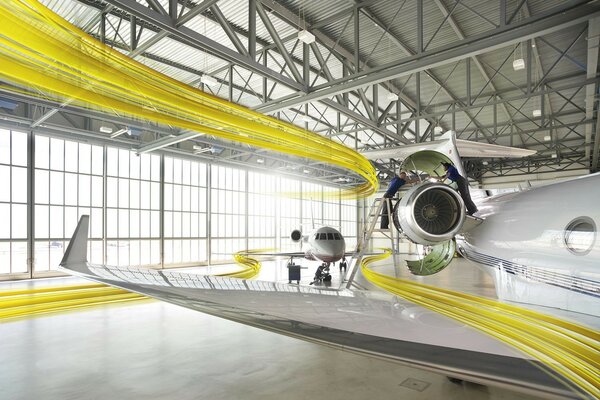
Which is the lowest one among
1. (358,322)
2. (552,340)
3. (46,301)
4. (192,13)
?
(46,301)

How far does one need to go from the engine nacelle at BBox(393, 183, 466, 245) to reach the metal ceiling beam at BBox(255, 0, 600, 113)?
5175 mm

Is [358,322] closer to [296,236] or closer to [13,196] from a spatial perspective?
[296,236]

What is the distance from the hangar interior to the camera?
291 inches

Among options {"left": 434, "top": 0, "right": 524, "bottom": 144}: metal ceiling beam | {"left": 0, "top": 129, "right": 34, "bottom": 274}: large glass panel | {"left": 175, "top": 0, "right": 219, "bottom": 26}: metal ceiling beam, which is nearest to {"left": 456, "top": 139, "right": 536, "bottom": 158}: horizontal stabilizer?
{"left": 434, "top": 0, "right": 524, "bottom": 144}: metal ceiling beam

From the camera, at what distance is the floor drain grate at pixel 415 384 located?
585cm

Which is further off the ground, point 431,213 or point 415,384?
point 431,213

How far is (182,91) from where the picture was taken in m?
9.28

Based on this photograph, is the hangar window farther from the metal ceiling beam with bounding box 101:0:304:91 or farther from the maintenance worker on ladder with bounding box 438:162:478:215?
the metal ceiling beam with bounding box 101:0:304:91

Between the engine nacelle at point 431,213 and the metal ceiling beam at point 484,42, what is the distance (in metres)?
5.17

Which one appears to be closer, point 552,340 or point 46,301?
point 552,340

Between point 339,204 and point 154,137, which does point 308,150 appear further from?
point 339,204

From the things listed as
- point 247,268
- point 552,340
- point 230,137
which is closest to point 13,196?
point 247,268

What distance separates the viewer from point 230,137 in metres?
11.5

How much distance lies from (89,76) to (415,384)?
359 inches
